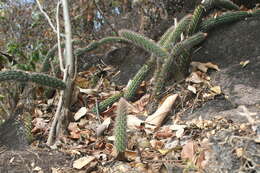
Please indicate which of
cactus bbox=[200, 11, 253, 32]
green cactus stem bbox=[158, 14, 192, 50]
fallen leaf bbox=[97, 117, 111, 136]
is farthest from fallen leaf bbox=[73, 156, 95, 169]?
cactus bbox=[200, 11, 253, 32]

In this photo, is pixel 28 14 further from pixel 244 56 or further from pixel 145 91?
pixel 244 56

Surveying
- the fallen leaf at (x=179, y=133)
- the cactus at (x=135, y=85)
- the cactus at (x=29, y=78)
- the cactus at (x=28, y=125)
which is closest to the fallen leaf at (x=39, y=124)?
the cactus at (x=28, y=125)

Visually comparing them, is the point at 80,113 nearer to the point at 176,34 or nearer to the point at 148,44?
the point at 148,44

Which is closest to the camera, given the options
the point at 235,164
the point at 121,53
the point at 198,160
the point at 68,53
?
the point at 235,164

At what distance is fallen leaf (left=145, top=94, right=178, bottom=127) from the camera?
283 cm

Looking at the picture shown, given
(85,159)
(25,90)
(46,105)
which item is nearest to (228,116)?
(85,159)

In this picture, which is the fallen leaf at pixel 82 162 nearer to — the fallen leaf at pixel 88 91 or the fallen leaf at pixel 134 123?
the fallen leaf at pixel 134 123

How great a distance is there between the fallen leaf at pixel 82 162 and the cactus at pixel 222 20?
1.92 metres

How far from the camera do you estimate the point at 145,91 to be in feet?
11.5

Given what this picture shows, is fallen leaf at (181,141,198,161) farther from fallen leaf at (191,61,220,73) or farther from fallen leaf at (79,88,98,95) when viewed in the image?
fallen leaf at (79,88,98,95)

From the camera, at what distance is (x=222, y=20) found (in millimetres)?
3650

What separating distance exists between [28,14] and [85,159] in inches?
146

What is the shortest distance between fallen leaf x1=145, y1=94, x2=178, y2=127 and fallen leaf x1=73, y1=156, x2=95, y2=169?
620 mm

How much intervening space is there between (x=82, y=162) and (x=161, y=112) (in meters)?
0.82
